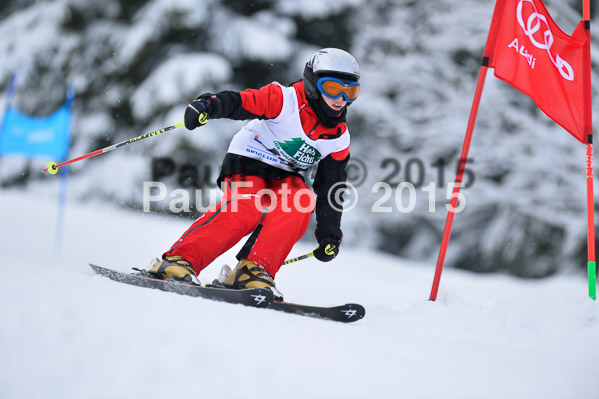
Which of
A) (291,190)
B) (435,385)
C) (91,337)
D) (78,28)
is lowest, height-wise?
(435,385)

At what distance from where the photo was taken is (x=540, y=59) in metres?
3.88

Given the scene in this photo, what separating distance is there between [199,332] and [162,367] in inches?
9.7

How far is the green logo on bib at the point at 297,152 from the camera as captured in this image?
139 inches

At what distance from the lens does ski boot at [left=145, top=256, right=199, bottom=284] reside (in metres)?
3.05

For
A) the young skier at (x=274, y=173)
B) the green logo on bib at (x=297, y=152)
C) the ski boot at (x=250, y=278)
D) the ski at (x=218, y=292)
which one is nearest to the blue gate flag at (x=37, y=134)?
the young skier at (x=274, y=173)

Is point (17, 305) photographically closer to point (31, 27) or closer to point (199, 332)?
point (199, 332)

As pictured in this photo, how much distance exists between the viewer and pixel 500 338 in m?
3.07

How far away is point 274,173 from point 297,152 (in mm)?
210

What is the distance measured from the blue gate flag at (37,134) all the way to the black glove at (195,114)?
3491 mm

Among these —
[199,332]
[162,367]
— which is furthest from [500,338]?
[162,367]
